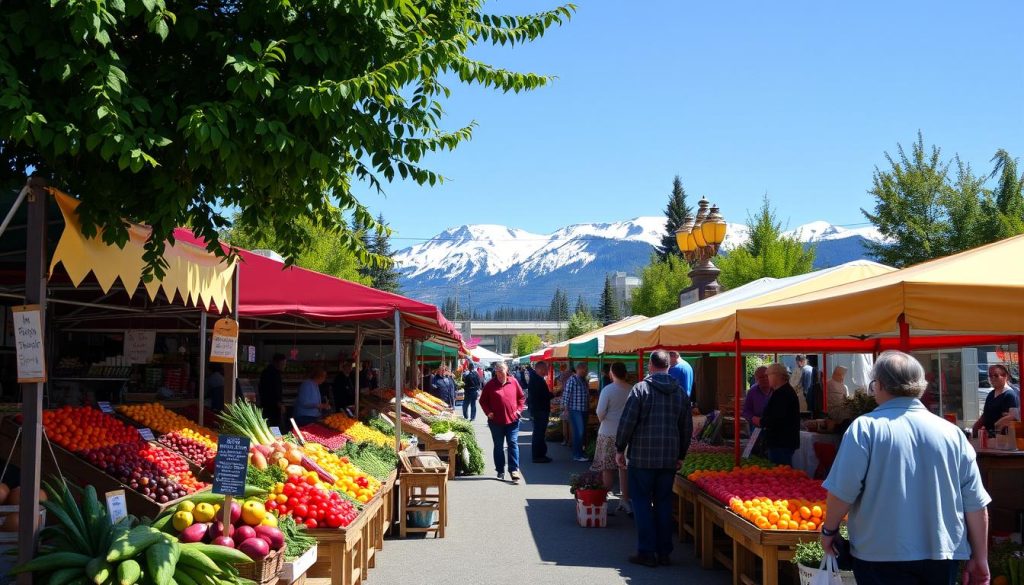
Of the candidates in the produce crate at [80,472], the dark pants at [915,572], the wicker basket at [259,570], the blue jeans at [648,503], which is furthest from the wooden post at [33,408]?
the blue jeans at [648,503]

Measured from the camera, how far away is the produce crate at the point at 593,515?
1057cm

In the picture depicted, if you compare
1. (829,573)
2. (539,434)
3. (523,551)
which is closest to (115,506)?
(829,573)

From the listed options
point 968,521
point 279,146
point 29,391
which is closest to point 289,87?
point 279,146

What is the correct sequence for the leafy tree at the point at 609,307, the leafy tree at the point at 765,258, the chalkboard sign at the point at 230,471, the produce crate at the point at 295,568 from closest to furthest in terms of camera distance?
the chalkboard sign at the point at 230,471 → the produce crate at the point at 295,568 → the leafy tree at the point at 765,258 → the leafy tree at the point at 609,307

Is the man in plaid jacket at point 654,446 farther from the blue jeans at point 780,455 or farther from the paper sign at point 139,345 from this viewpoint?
the paper sign at point 139,345

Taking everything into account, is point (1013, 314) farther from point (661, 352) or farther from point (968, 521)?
point (661, 352)

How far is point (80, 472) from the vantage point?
19.6ft

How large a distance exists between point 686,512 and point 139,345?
930 centimetres

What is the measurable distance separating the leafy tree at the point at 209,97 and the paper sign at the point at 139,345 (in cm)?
940

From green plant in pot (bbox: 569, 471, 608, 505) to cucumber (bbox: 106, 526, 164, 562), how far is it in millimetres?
6485

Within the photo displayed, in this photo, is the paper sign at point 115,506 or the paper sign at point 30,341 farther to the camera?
the paper sign at point 115,506

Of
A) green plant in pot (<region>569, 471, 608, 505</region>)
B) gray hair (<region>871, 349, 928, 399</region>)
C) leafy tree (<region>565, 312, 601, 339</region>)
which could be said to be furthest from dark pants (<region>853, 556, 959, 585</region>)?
leafy tree (<region>565, 312, 601, 339</region>)

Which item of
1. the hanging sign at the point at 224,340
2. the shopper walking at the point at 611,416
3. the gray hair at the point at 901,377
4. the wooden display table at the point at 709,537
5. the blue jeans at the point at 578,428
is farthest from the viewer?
the blue jeans at the point at 578,428

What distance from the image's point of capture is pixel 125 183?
4.76 m
